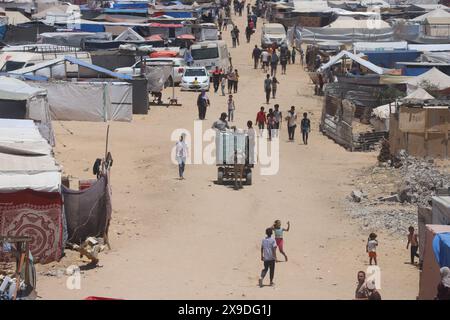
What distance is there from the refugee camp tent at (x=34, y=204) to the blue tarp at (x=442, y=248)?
5.61 m

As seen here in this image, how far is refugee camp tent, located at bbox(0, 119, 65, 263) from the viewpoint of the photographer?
17.2 metres

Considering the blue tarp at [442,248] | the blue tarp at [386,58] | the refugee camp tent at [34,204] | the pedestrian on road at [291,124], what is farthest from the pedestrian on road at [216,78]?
the blue tarp at [442,248]

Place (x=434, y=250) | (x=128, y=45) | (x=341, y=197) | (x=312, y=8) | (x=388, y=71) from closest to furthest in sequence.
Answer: (x=434, y=250), (x=341, y=197), (x=388, y=71), (x=128, y=45), (x=312, y=8)

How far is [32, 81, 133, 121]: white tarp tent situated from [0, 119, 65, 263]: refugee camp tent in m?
13.3

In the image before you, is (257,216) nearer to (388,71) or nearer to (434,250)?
(434,250)

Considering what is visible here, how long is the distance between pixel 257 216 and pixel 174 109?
48.2 feet

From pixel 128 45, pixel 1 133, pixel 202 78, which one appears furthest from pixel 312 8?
pixel 1 133

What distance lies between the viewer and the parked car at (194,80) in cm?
3950

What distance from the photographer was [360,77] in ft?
116

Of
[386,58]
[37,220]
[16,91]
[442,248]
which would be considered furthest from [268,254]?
[386,58]

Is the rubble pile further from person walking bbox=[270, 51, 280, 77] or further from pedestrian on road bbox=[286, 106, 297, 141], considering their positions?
person walking bbox=[270, 51, 280, 77]

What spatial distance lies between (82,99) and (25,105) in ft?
17.7

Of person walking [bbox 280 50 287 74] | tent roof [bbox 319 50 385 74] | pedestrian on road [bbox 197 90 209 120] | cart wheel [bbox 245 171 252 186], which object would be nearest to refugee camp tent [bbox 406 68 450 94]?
tent roof [bbox 319 50 385 74]

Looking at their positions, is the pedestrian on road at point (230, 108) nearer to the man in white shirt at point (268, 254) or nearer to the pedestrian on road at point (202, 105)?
the pedestrian on road at point (202, 105)
